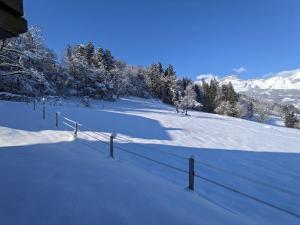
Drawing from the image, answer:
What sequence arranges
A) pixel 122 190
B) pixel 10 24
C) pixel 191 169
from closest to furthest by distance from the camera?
pixel 10 24, pixel 122 190, pixel 191 169

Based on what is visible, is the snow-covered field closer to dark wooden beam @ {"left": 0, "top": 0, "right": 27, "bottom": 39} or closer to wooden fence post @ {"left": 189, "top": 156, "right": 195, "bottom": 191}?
wooden fence post @ {"left": 189, "top": 156, "right": 195, "bottom": 191}

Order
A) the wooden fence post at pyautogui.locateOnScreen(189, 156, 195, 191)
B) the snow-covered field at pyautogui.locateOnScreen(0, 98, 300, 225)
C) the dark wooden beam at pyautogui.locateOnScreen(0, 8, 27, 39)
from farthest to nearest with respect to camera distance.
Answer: the wooden fence post at pyautogui.locateOnScreen(189, 156, 195, 191)
the snow-covered field at pyautogui.locateOnScreen(0, 98, 300, 225)
the dark wooden beam at pyautogui.locateOnScreen(0, 8, 27, 39)

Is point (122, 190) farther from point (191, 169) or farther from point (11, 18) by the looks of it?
point (11, 18)

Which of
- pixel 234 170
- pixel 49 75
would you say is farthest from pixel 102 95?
pixel 234 170

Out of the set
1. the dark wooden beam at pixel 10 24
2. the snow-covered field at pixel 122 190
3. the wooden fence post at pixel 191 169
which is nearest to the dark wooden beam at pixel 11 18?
the dark wooden beam at pixel 10 24

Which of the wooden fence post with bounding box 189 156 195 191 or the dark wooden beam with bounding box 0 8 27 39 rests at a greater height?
the dark wooden beam with bounding box 0 8 27 39

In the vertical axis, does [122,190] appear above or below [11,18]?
below

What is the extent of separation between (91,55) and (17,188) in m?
72.6

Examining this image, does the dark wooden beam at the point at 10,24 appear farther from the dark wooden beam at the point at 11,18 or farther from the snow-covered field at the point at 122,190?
the snow-covered field at the point at 122,190

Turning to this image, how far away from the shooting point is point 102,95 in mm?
65688

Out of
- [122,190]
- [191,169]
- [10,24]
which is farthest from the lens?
[191,169]

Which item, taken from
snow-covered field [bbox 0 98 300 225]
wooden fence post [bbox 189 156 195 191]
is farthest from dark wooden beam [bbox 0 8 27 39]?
wooden fence post [bbox 189 156 195 191]

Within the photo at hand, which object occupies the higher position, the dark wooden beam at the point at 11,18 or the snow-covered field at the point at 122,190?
the dark wooden beam at the point at 11,18

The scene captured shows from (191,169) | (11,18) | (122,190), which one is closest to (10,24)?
(11,18)
